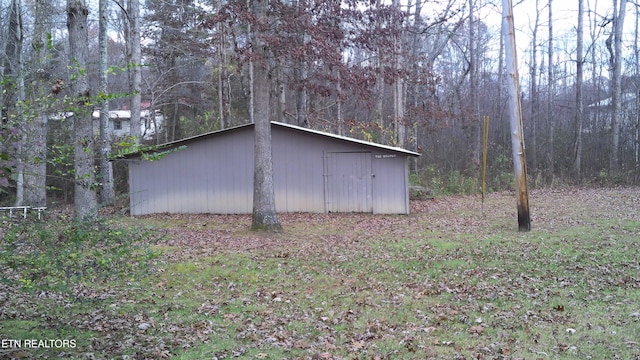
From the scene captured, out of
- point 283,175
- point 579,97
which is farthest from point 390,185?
point 579,97

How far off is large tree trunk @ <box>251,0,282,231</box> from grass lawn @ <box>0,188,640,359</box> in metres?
0.55

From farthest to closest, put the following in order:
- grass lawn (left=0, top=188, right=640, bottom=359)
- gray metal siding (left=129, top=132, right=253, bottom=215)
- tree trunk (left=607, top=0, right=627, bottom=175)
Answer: tree trunk (left=607, top=0, right=627, bottom=175), gray metal siding (left=129, top=132, right=253, bottom=215), grass lawn (left=0, top=188, right=640, bottom=359)

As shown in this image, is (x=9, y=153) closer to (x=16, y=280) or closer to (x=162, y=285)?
(x=16, y=280)

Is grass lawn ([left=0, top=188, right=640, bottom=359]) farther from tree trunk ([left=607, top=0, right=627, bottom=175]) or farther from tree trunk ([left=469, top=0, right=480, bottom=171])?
tree trunk ([left=607, top=0, right=627, bottom=175])

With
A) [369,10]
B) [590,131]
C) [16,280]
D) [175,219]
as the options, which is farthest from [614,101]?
[16,280]

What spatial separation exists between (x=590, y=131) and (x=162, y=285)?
2542cm

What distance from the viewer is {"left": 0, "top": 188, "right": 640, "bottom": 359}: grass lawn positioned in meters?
5.44

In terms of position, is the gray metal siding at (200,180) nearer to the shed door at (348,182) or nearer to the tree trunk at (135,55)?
the tree trunk at (135,55)

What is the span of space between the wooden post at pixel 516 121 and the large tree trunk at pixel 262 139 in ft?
18.0

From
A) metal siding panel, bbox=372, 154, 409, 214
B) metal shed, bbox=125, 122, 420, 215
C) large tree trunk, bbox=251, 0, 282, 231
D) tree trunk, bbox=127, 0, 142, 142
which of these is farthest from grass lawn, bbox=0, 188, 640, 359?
tree trunk, bbox=127, 0, 142, 142

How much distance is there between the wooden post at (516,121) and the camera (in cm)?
1220

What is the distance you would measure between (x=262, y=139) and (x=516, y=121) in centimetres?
578

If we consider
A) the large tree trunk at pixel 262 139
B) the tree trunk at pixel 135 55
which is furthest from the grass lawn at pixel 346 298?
the tree trunk at pixel 135 55

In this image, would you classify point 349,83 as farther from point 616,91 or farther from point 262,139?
point 616,91
